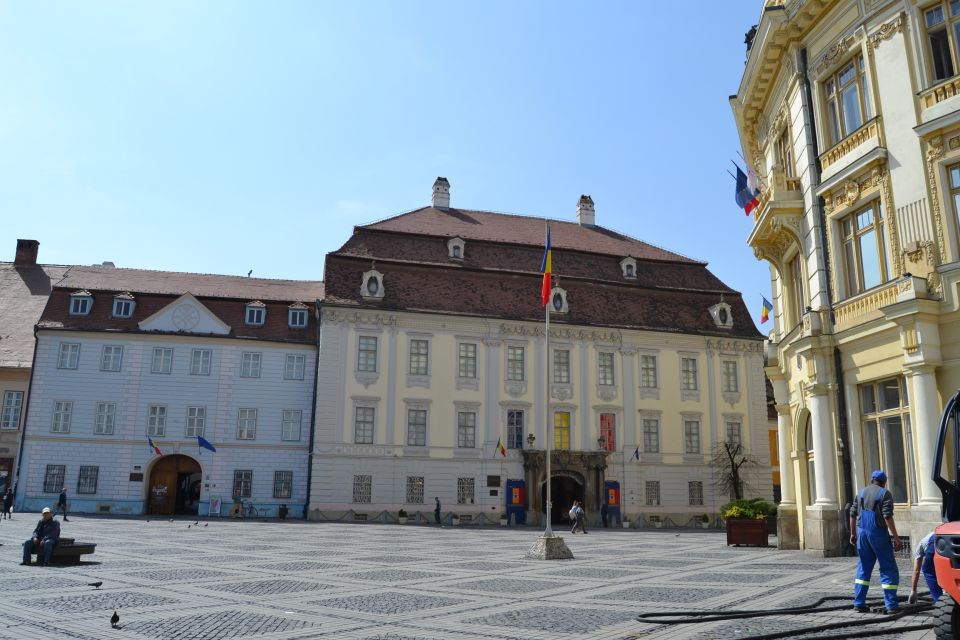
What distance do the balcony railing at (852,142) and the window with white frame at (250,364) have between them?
30.3m

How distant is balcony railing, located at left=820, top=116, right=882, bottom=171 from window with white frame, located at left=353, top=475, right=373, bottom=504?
89.5 feet

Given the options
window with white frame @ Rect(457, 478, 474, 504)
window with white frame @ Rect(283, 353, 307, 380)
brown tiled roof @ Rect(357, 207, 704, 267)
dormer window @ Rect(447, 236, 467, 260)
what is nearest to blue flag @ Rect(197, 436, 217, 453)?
window with white frame @ Rect(283, 353, 307, 380)

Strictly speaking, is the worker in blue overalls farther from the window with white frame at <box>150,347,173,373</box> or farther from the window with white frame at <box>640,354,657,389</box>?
the window with white frame at <box>150,347,173,373</box>

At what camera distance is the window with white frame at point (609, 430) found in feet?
140

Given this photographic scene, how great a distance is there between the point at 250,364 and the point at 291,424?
3.83m

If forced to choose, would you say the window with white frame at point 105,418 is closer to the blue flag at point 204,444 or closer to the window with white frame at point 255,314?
the blue flag at point 204,444

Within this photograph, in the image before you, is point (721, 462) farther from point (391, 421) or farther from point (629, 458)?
point (391, 421)

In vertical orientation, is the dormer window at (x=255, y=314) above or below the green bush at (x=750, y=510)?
above

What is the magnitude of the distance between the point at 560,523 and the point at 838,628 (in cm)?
3487

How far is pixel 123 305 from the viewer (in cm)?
4072

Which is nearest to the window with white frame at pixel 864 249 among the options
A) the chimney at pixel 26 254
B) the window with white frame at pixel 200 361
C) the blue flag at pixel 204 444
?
the blue flag at pixel 204 444

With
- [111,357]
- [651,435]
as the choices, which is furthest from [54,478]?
[651,435]

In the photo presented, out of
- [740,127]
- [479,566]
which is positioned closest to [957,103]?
[740,127]

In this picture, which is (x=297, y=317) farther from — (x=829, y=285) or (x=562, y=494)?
(x=829, y=285)
